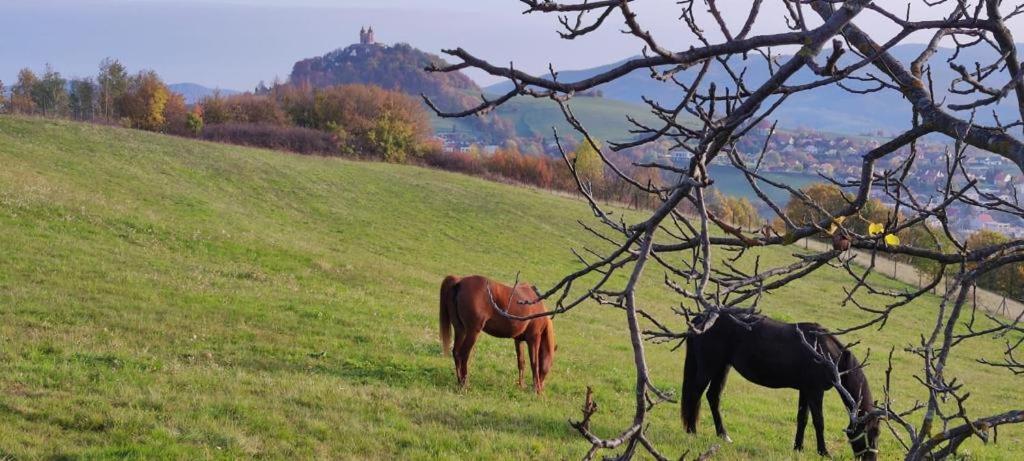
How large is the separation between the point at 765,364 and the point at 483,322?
383cm

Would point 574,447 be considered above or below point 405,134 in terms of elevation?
below

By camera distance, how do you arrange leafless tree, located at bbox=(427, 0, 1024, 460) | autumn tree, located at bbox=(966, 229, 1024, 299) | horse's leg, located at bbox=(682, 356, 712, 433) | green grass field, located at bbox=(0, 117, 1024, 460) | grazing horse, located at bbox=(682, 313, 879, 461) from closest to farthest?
leafless tree, located at bbox=(427, 0, 1024, 460) < green grass field, located at bbox=(0, 117, 1024, 460) < grazing horse, located at bbox=(682, 313, 879, 461) < horse's leg, located at bbox=(682, 356, 712, 433) < autumn tree, located at bbox=(966, 229, 1024, 299)

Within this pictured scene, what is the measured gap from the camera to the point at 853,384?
977cm

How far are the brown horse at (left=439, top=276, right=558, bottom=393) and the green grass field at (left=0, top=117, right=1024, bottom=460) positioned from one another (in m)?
0.46

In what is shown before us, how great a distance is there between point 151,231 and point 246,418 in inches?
606

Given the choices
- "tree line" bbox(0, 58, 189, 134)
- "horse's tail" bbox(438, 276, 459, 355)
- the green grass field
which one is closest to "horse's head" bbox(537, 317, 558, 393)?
the green grass field

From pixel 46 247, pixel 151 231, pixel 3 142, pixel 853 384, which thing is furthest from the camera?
pixel 3 142

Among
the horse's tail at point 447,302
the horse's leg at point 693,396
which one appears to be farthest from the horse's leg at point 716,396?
the horse's tail at point 447,302

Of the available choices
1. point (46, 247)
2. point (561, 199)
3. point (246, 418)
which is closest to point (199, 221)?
point (46, 247)

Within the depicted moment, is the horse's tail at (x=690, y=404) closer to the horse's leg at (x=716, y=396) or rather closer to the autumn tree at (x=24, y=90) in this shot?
the horse's leg at (x=716, y=396)

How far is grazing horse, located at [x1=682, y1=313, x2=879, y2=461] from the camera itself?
9.97 meters

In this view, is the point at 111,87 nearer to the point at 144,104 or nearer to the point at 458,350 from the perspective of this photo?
the point at 144,104

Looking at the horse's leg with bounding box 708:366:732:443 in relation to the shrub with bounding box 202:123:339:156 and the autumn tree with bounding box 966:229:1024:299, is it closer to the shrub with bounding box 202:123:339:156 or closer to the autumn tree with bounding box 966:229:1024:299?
the autumn tree with bounding box 966:229:1024:299

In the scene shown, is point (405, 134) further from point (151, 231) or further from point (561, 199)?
point (151, 231)
